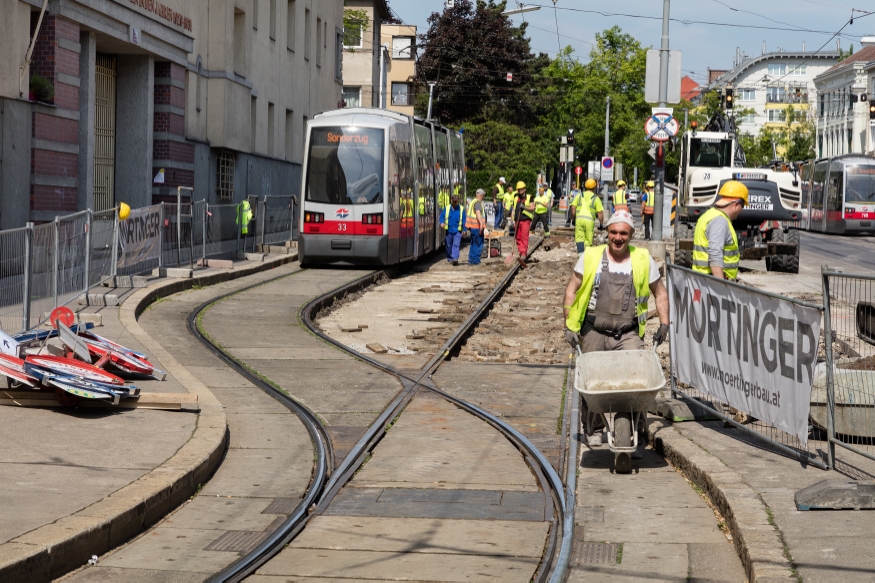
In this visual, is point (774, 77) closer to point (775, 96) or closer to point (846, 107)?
point (775, 96)

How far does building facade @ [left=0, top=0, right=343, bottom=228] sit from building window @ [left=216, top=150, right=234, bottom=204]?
0.14 feet

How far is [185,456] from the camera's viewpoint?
25.8 ft

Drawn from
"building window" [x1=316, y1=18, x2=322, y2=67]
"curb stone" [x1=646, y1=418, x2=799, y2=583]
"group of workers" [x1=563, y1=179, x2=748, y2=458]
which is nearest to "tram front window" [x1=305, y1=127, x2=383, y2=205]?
"curb stone" [x1=646, y1=418, x2=799, y2=583]

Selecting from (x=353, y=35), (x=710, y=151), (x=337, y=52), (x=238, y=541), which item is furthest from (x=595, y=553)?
(x=353, y=35)

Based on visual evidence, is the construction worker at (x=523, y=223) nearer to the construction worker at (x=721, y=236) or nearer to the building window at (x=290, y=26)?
the building window at (x=290, y=26)

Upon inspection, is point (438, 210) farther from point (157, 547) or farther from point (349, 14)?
point (349, 14)

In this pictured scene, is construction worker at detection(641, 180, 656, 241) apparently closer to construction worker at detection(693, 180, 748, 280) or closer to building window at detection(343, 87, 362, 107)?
construction worker at detection(693, 180, 748, 280)

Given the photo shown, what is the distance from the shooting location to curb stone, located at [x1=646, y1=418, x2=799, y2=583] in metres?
5.68

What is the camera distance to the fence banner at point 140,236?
17.9 meters

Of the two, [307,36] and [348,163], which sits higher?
[307,36]

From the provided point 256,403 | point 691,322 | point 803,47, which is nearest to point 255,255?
point 256,403

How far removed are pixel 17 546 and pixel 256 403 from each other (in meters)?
5.13

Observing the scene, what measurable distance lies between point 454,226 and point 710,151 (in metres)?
13.4

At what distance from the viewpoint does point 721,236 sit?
35.3 feet
